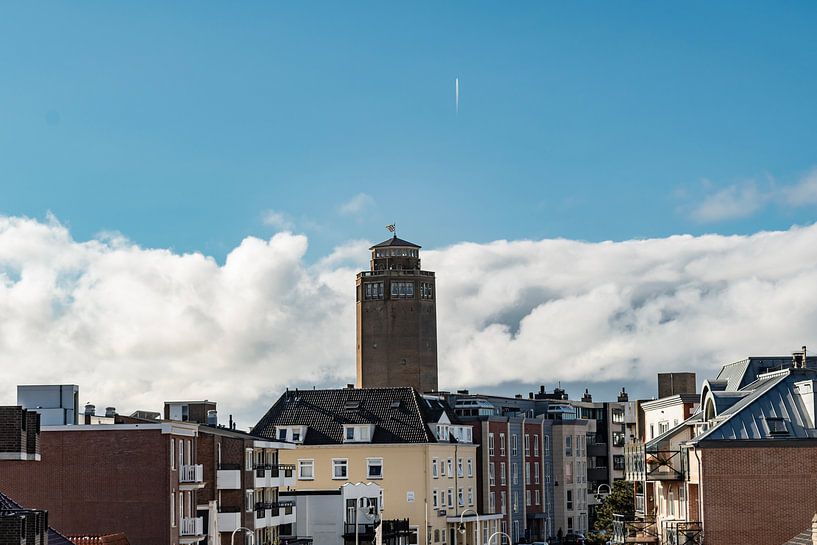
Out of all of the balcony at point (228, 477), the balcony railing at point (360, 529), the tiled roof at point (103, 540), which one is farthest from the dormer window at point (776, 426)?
the balcony railing at point (360, 529)

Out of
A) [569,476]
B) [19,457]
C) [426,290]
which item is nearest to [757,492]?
[19,457]

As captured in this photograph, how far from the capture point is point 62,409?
7869 centimetres

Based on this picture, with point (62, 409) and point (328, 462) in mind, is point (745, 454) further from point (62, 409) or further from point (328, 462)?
point (328, 462)

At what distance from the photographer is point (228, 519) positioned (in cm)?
8862

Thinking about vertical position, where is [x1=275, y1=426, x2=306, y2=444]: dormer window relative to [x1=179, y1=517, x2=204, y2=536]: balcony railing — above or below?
above

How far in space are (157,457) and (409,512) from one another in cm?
4637

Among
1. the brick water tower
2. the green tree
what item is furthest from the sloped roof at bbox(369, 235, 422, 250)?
the green tree

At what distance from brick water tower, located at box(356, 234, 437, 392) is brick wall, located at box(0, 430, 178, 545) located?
327 ft

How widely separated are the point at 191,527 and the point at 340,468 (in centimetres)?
4127

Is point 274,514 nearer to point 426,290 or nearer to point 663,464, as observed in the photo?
point 663,464

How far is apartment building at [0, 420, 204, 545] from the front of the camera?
7588 centimetres

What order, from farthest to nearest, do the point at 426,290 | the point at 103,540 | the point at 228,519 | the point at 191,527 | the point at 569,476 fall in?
the point at 426,290 < the point at 569,476 < the point at 228,519 < the point at 191,527 < the point at 103,540

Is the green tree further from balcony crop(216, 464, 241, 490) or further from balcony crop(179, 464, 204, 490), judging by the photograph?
balcony crop(179, 464, 204, 490)

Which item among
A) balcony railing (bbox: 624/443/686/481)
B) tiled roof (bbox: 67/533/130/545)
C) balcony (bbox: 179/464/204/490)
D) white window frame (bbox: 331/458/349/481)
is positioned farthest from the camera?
white window frame (bbox: 331/458/349/481)
